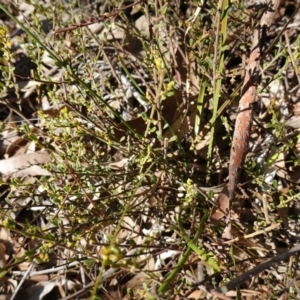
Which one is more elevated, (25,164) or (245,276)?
(25,164)

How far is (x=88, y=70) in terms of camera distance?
5.56ft

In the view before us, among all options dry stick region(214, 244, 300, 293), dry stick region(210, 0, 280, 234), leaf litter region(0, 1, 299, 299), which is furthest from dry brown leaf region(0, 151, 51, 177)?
dry stick region(214, 244, 300, 293)

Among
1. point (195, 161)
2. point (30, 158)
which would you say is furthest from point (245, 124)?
point (30, 158)

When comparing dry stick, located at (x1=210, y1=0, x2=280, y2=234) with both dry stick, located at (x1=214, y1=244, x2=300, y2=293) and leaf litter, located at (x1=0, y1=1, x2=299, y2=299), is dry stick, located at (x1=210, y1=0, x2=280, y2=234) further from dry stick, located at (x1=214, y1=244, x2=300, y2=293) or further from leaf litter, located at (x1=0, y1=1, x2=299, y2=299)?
dry stick, located at (x1=214, y1=244, x2=300, y2=293)

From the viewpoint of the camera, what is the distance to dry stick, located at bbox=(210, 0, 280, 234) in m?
1.67

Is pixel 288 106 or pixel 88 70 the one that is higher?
pixel 88 70

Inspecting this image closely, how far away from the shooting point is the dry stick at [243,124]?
167 centimetres

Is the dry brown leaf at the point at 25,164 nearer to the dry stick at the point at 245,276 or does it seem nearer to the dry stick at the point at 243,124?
the dry stick at the point at 243,124

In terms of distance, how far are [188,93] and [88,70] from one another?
1.57 feet

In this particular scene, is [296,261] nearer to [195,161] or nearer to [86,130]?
[195,161]

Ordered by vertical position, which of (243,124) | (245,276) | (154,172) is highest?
(243,124)

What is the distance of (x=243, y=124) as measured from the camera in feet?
5.57

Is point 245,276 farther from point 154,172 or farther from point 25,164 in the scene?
point 25,164

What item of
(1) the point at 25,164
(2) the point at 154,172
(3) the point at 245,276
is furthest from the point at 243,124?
(1) the point at 25,164
